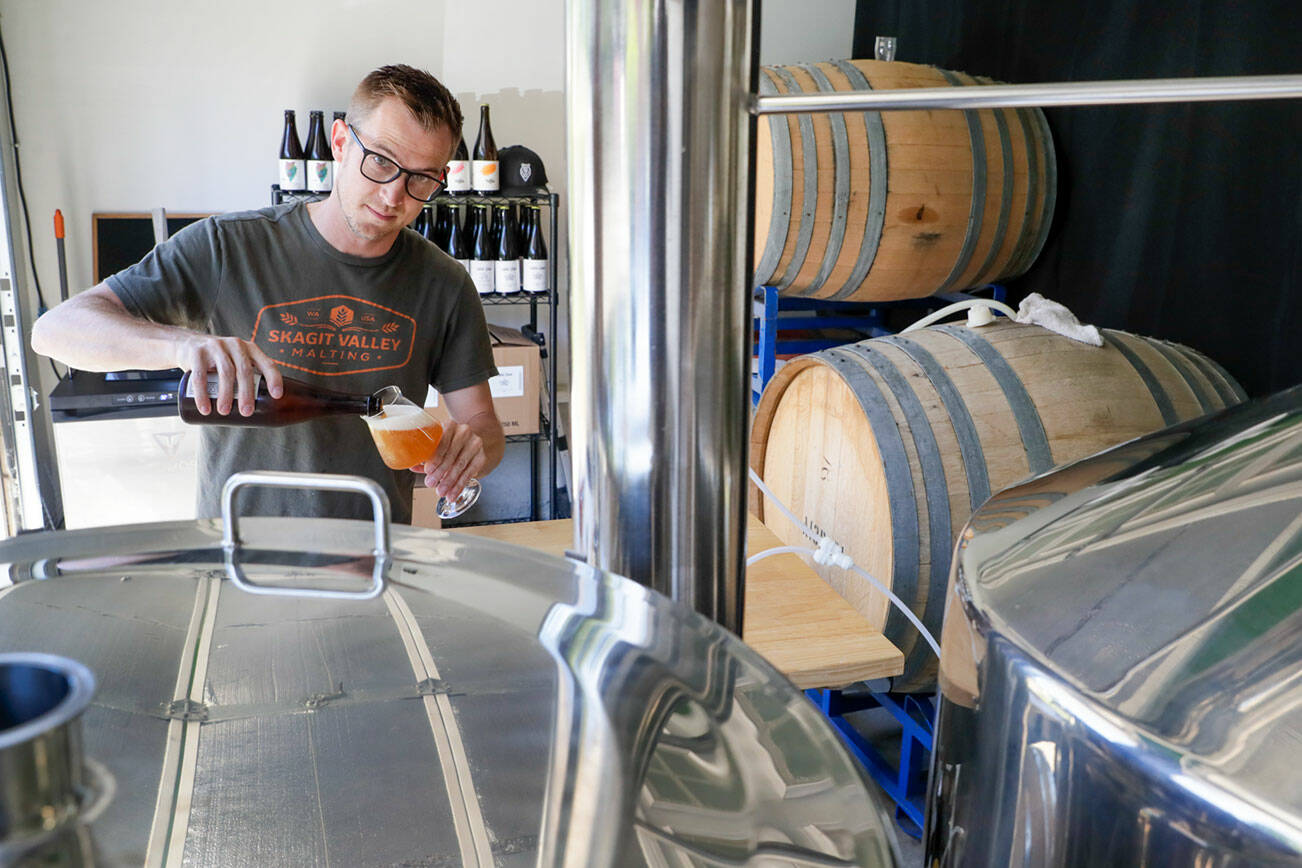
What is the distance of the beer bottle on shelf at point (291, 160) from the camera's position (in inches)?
132

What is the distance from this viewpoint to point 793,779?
325mm

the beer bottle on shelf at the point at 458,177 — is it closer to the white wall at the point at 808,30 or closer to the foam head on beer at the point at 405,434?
the white wall at the point at 808,30

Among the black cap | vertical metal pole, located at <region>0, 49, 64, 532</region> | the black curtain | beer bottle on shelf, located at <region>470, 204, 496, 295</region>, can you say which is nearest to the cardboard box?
beer bottle on shelf, located at <region>470, 204, 496, 295</region>

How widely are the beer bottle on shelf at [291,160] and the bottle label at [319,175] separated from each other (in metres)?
0.02

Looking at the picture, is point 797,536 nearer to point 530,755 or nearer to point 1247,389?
point 1247,389

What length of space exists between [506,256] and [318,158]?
70 cm

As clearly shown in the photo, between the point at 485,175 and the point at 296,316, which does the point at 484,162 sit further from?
the point at 296,316

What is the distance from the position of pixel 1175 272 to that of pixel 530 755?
8.44ft

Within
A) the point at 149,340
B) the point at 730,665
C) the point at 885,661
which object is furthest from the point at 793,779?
the point at 149,340

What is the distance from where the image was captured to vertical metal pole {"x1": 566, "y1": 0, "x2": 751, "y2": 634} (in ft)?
1.29

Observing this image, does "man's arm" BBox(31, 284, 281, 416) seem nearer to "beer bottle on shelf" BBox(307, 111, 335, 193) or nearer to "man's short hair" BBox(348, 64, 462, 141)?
"man's short hair" BBox(348, 64, 462, 141)

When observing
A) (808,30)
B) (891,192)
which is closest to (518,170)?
(808,30)

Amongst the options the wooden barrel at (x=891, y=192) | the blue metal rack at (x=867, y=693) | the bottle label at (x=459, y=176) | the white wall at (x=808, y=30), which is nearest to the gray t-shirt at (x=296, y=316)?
the blue metal rack at (x=867, y=693)

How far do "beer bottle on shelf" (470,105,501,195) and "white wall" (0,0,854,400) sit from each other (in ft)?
0.31
